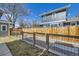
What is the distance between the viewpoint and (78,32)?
572cm

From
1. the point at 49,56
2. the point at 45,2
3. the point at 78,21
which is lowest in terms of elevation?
the point at 49,56

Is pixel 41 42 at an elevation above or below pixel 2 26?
below

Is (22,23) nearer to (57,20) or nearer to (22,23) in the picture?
(22,23)

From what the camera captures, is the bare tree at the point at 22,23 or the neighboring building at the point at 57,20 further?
the neighboring building at the point at 57,20

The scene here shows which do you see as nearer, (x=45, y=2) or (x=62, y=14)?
(x=45, y=2)

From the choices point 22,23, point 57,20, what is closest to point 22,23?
point 22,23

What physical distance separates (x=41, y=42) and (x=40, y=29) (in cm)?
82

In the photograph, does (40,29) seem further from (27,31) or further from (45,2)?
(45,2)

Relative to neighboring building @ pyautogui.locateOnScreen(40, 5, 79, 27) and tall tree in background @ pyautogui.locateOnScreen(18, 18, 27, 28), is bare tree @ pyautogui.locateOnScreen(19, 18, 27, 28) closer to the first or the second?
tall tree in background @ pyautogui.locateOnScreen(18, 18, 27, 28)

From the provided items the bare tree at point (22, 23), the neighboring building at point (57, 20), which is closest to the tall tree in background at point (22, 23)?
the bare tree at point (22, 23)

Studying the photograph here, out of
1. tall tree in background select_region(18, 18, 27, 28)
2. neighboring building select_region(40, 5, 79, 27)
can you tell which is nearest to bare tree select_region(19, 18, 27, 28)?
tall tree in background select_region(18, 18, 27, 28)

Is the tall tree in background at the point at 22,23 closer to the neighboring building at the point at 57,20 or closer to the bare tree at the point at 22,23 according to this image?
the bare tree at the point at 22,23

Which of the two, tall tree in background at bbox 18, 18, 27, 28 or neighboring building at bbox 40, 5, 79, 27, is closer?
tall tree in background at bbox 18, 18, 27, 28

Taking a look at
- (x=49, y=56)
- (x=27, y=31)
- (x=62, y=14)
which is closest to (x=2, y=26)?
(x=27, y=31)
